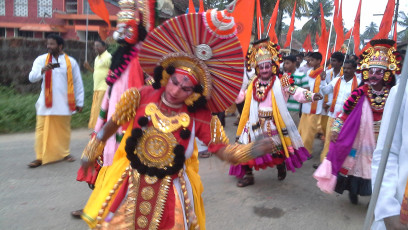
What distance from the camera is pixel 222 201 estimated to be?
4.37 metres

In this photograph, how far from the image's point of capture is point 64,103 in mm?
5406

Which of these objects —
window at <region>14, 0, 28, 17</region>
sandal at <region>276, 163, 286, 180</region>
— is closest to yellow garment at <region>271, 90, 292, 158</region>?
sandal at <region>276, 163, 286, 180</region>

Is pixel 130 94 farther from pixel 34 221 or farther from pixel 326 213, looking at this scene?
pixel 326 213

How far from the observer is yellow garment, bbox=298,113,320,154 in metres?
6.63

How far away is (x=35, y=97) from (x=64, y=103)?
14.3ft

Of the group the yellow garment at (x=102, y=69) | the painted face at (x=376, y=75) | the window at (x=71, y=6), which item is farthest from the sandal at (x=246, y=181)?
the window at (x=71, y=6)

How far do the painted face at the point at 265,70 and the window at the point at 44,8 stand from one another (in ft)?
64.8

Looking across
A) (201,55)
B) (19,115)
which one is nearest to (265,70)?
(201,55)

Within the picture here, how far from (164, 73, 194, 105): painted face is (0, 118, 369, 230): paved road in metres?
1.01

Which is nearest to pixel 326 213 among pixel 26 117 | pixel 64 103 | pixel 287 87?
pixel 287 87

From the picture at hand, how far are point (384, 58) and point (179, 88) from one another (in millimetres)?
2658

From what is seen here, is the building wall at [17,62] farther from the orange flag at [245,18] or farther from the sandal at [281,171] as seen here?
the sandal at [281,171]

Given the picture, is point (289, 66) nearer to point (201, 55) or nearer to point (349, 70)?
point (349, 70)

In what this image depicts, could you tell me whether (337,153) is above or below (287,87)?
below
